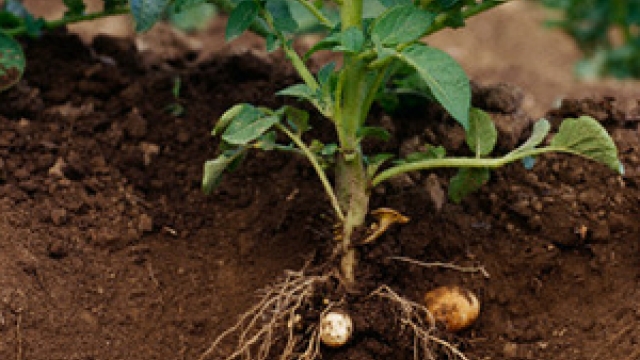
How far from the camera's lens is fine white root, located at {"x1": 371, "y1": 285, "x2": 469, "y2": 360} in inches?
72.1

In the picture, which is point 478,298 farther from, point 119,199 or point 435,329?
point 119,199

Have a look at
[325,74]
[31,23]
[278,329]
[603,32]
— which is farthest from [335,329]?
[603,32]

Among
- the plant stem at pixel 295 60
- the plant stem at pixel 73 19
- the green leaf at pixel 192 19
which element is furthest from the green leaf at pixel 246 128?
the green leaf at pixel 192 19

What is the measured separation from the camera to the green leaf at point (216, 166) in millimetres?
1824

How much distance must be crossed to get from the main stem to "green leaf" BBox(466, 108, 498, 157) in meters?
0.20

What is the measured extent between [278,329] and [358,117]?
428 millimetres

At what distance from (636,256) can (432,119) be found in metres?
0.54

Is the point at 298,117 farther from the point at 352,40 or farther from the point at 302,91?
the point at 352,40

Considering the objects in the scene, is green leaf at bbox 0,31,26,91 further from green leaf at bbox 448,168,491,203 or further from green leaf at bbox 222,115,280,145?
green leaf at bbox 448,168,491,203

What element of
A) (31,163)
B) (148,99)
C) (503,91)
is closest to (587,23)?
(503,91)

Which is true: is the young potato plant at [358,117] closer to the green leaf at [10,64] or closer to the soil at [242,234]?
the soil at [242,234]

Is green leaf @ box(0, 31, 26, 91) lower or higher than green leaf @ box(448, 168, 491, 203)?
higher

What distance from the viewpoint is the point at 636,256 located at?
2033mm

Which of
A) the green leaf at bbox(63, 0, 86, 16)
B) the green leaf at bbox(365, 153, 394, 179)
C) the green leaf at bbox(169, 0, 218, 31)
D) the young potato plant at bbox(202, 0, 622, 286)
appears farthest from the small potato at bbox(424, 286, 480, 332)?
the green leaf at bbox(169, 0, 218, 31)
